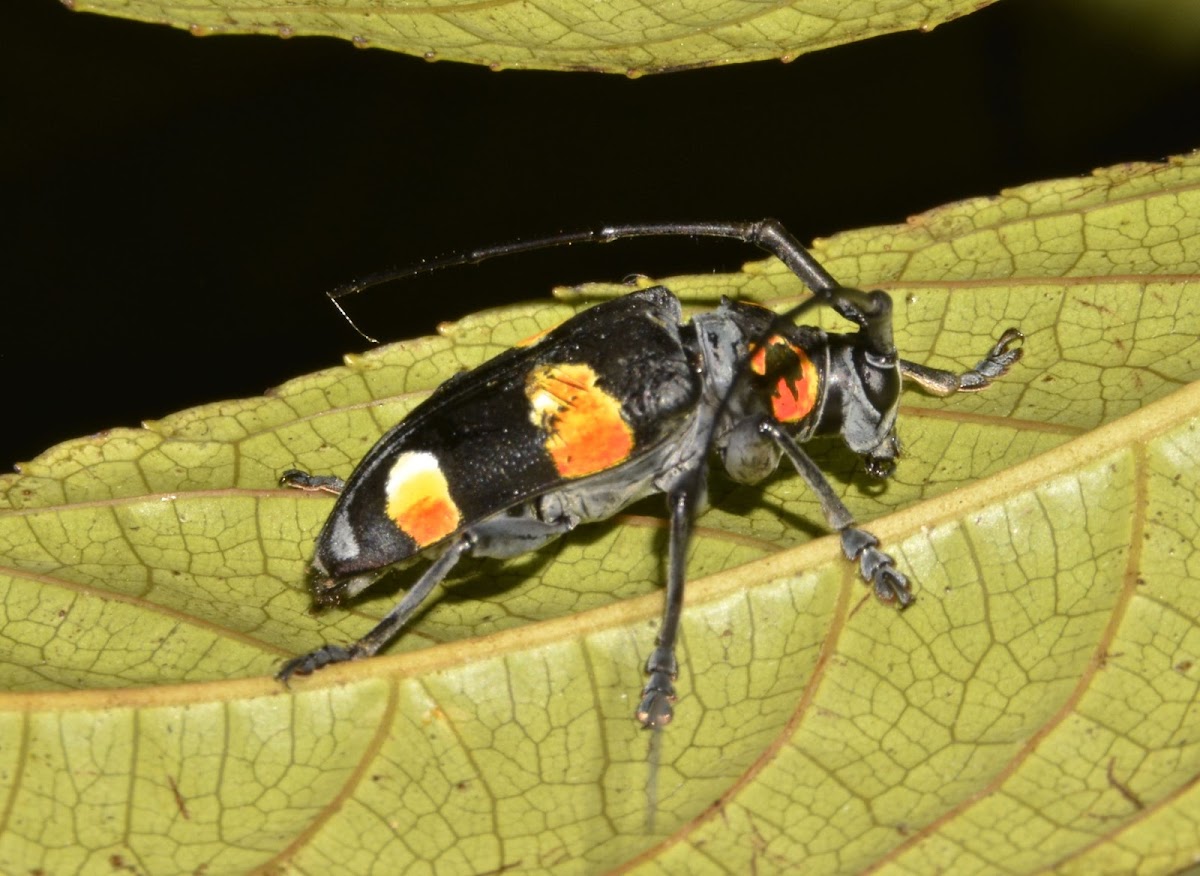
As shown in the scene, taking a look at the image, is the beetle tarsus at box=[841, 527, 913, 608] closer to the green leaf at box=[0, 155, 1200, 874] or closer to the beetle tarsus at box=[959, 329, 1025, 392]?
the green leaf at box=[0, 155, 1200, 874]

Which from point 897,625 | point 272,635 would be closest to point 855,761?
point 897,625

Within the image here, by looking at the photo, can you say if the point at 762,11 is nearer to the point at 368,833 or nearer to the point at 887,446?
the point at 887,446

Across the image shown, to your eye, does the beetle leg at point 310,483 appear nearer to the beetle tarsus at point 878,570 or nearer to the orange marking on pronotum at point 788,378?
the orange marking on pronotum at point 788,378

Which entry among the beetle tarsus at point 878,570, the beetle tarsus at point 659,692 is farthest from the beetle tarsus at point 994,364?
the beetle tarsus at point 659,692

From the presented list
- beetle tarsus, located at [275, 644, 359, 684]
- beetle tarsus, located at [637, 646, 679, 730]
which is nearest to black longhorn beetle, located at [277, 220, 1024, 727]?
beetle tarsus, located at [275, 644, 359, 684]

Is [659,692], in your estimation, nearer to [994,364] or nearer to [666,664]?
[666,664]

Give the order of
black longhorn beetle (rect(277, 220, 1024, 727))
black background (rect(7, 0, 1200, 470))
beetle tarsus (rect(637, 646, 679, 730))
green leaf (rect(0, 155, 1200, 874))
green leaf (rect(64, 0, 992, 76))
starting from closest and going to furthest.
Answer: green leaf (rect(0, 155, 1200, 874)) → beetle tarsus (rect(637, 646, 679, 730)) → green leaf (rect(64, 0, 992, 76)) → black longhorn beetle (rect(277, 220, 1024, 727)) → black background (rect(7, 0, 1200, 470))
